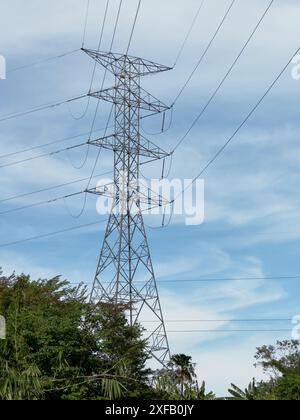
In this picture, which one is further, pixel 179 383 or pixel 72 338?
pixel 72 338

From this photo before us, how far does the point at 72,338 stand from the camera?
34406 mm

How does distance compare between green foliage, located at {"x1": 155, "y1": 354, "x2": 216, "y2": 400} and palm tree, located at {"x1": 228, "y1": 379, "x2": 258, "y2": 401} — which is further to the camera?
palm tree, located at {"x1": 228, "y1": 379, "x2": 258, "y2": 401}

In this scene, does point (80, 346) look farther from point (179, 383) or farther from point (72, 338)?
point (179, 383)

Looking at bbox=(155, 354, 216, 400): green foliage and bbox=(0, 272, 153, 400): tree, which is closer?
bbox=(155, 354, 216, 400): green foliage

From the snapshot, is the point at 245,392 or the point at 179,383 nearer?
the point at 179,383

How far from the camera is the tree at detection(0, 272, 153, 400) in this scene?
29.8 m

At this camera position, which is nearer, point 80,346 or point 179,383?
point 179,383

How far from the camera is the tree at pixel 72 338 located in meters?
29.8

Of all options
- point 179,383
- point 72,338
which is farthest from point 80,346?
point 179,383

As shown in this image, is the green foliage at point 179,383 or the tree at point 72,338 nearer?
the green foliage at point 179,383

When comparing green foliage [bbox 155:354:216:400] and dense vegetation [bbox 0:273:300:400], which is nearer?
green foliage [bbox 155:354:216:400]

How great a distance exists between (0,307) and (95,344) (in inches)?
226
